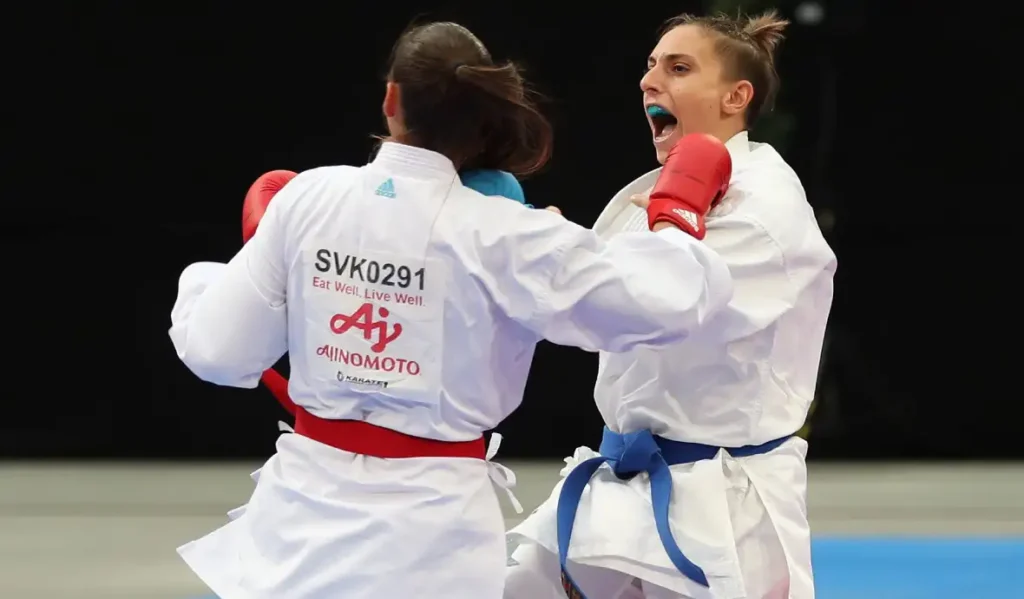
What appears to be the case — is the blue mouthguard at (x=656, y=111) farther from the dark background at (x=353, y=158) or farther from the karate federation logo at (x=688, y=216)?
the dark background at (x=353, y=158)

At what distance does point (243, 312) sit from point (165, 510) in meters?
3.71

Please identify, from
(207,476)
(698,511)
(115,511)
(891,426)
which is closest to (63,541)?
(115,511)

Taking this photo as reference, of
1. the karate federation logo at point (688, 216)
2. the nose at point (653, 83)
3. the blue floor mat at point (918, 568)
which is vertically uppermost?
the nose at point (653, 83)

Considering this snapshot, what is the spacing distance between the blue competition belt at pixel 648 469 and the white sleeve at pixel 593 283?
349 millimetres

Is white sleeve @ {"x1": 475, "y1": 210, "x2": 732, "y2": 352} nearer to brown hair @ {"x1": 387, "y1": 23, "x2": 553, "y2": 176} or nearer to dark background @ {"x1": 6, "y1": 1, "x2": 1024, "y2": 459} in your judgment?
brown hair @ {"x1": 387, "y1": 23, "x2": 553, "y2": 176}

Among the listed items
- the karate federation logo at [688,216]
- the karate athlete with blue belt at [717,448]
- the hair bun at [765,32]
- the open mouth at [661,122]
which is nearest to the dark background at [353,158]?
the hair bun at [765,32]

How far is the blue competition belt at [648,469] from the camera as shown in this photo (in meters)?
2.12

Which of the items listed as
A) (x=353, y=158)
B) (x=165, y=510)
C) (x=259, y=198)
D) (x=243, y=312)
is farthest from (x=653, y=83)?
(x=353, y=158)

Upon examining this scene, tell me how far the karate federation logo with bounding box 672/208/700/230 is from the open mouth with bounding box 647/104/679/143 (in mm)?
483

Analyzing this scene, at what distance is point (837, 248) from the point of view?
6.20 metres

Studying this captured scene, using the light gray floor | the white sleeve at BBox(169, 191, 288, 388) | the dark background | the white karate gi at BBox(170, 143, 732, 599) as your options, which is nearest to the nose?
the white karate gi at BBox(170, 143, 732, 599)

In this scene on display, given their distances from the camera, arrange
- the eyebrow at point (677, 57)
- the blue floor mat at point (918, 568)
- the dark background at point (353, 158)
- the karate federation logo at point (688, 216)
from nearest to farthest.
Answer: the karate federation logo at point (688, 216), the eyebrow at point (677, 57), the blue floor mat at point (918, 568), the dark background at point (353, 158)

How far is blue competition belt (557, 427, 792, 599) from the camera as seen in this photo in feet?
6.95

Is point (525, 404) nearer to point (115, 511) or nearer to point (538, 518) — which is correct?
point (115, 511)
